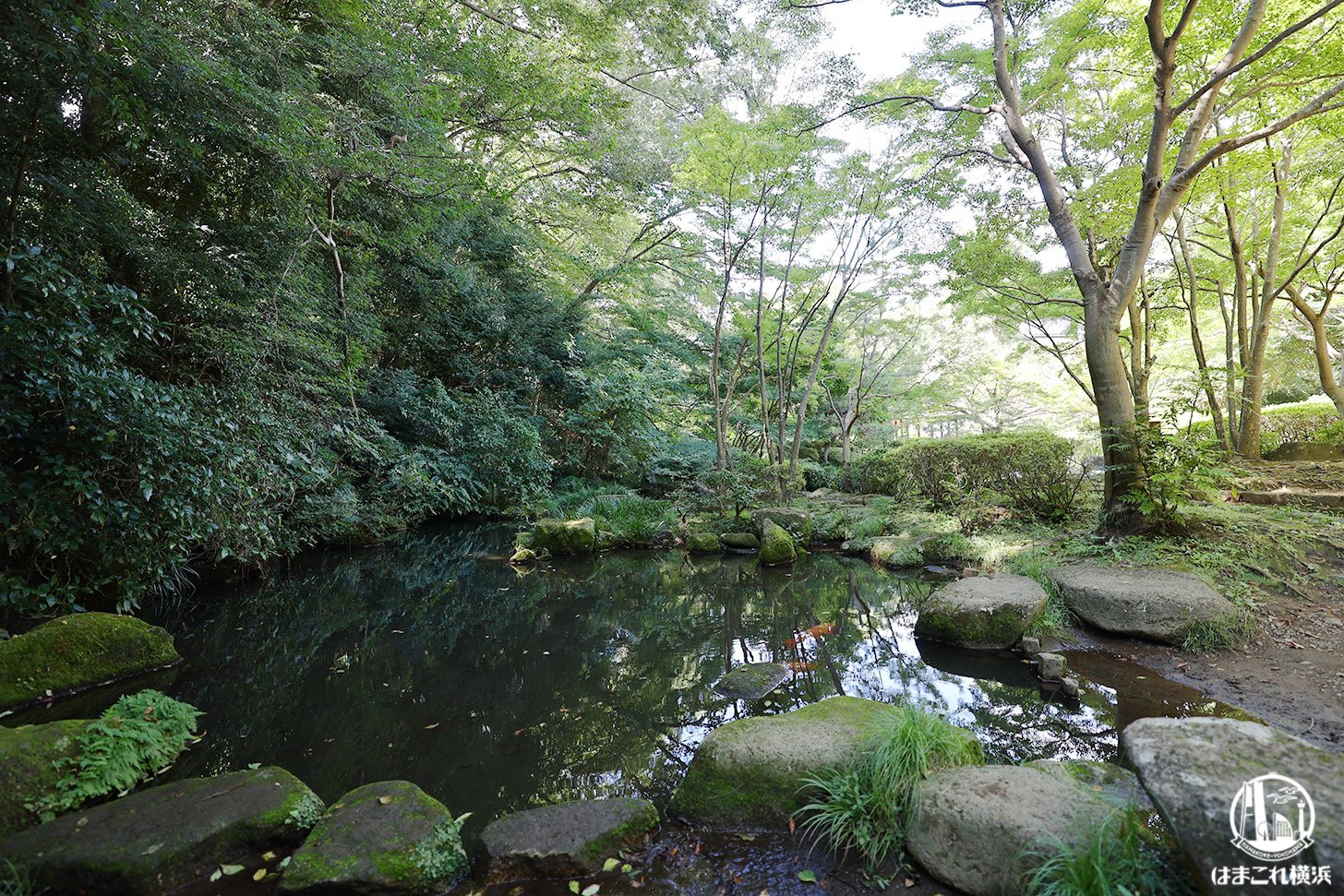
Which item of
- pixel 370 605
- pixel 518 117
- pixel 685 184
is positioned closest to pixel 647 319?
pixel 685 184

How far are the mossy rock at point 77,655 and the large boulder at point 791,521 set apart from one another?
24.3ft

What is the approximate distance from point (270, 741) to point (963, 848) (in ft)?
13.0

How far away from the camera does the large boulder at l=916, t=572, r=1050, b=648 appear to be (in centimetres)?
446

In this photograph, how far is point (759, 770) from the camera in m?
2.54

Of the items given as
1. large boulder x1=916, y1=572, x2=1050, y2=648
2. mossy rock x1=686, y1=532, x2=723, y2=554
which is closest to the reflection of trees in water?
large boulder x1=916, y1=572, x2=1050, y2=648

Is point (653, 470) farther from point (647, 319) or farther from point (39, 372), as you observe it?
point (39, 372)

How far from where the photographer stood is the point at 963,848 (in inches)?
78.8

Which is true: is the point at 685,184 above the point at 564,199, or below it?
below

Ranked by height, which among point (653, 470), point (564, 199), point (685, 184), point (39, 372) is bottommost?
point (653, 470)

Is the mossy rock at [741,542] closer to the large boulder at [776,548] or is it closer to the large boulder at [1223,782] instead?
the large boulder at [776,548]

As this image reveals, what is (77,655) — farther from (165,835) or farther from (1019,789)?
(1019,789)

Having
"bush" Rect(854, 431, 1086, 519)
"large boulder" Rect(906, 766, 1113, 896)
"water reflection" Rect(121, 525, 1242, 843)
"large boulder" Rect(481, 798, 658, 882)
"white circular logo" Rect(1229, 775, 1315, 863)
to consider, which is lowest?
"water reflection" Rect(121, 525, 1242, 843)

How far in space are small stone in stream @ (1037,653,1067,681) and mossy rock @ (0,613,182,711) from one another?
272 inches

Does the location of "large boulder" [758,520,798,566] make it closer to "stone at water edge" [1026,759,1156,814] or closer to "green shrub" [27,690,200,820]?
"stone at water edge" [1026,759,1156,814]
